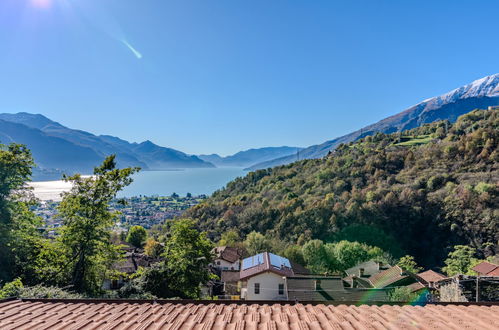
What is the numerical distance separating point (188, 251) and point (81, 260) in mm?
4506

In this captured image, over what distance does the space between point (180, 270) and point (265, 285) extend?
651 cm

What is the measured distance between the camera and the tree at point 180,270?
1245 centimetres

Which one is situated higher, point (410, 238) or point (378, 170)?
point (378, 170)

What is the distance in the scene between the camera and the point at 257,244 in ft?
107

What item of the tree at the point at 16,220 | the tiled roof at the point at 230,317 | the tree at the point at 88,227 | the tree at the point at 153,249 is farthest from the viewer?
the tree at the point at 153,249

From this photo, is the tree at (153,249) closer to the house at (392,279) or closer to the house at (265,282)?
the house at (265,282)

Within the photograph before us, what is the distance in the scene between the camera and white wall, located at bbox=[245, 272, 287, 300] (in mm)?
16797

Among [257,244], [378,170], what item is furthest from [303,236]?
[378,170]

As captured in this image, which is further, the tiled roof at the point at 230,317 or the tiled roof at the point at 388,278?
the tiled roof at the point at 388,278

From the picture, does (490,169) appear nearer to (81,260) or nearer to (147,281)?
(147,281)

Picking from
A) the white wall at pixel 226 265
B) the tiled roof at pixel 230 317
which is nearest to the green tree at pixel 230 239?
the white wall at pixel 226 265

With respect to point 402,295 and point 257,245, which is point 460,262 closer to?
point 402,295

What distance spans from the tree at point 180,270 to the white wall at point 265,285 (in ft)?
15.5

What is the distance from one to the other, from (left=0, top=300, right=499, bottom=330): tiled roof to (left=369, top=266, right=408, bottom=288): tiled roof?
15963 millimetres
